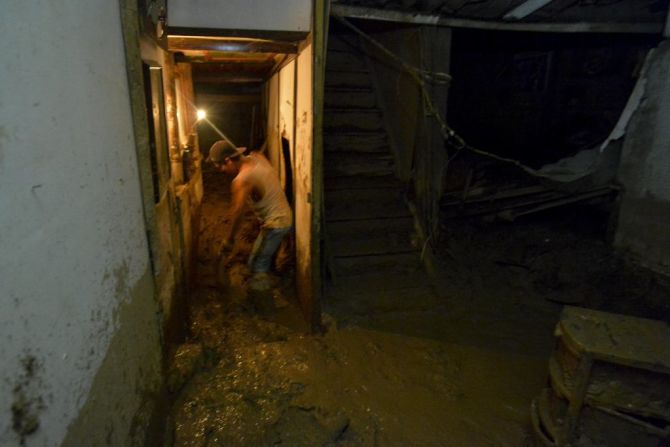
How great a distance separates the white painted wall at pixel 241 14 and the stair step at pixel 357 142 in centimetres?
265

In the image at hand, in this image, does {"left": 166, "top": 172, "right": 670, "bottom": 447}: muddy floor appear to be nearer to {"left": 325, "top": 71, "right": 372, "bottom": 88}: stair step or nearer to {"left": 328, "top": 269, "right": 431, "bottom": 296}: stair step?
{"left": 328, "top": 269, "right": 431, "bottom": 296}: stair step

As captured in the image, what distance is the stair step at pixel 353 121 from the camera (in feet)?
21.4

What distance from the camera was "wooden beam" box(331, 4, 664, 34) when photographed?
16.5 feet

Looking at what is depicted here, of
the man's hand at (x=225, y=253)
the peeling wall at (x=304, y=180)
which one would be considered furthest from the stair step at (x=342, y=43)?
the man's hand at (x=225, y=253)

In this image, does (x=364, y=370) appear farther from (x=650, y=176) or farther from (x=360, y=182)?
(x=650, y=176)

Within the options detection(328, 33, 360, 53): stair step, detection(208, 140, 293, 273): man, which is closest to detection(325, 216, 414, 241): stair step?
detection(208, 140, 293, 273): man

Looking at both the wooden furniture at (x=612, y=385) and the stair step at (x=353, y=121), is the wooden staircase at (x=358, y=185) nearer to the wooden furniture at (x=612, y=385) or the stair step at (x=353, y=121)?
the stair step at (x=353, y=121)

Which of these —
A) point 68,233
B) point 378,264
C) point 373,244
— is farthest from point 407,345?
point 68,233

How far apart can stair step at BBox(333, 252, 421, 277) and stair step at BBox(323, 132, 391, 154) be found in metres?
1.85

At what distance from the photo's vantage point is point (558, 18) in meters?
5.52

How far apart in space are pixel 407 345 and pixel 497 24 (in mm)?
4552

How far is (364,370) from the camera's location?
4.13 metres

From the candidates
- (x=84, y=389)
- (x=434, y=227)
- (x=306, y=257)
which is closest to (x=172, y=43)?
Result: (x=306, y=257)

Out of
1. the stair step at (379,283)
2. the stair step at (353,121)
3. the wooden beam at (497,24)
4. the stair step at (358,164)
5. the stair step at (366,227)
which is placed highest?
the wooden beam at (497,24)
